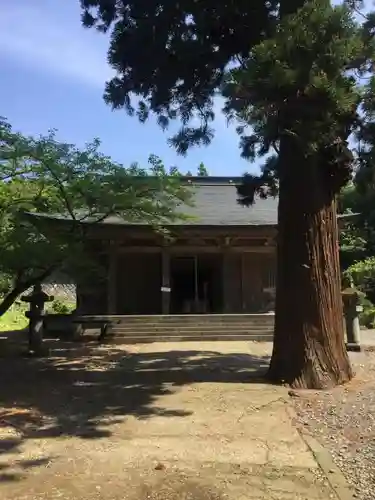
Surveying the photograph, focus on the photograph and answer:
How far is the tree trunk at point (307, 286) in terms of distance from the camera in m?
8.11

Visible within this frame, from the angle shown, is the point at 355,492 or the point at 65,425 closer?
the point at 355,492

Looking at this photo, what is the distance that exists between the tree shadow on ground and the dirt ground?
2 cm

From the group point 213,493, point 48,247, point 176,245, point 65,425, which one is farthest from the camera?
point 176,245

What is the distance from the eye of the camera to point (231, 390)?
25.8ft

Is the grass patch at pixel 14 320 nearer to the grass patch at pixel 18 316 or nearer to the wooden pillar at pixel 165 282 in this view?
the grass patch at pixel 18 316

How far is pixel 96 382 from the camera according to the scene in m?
8.55

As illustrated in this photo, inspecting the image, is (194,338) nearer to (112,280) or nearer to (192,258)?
(112,280)

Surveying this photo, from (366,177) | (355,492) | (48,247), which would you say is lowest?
(355,492)

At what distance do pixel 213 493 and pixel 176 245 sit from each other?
44.3 ft

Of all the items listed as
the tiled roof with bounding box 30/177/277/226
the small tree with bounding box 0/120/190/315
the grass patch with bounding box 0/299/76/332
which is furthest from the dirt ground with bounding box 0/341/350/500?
the grass patch with bounding box 0/299/76/332

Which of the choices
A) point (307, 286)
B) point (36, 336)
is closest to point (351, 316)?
point (307, 286)

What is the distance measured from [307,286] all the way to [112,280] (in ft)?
31.4

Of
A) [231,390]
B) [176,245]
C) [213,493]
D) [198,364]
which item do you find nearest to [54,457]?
[213,493]

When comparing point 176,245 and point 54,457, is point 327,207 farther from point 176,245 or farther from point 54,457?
point 176,245
